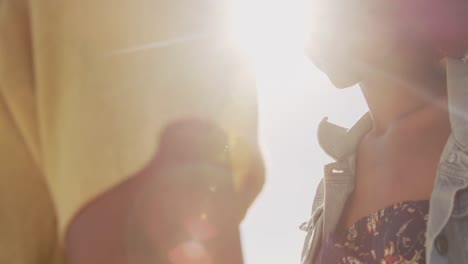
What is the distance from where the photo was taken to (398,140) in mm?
1489

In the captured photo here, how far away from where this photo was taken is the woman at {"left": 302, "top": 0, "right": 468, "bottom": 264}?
121cm

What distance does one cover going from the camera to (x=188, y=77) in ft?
→ 1.35

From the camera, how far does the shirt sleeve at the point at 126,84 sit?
399 mm

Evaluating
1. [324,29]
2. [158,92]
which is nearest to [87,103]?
[158,92]

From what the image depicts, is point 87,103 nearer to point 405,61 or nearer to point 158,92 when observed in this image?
point 158,92

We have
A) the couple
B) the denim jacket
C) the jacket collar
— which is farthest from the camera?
the jacket collar

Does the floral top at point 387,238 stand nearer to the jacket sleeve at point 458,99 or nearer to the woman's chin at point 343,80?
the jacket sleeve at point 458,99

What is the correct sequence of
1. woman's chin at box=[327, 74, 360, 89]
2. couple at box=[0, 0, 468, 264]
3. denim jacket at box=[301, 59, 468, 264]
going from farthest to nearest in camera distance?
woman's chin at box=[327, 74, 360, 89] < denim jacket at box=[301, 59, 468, 264] < couple at box=[0, 0, 468, 264]

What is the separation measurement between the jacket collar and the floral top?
13.8 inches

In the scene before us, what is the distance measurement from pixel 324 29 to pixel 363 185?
449mm

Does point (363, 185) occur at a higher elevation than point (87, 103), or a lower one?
lower

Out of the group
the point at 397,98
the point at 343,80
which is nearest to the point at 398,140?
the point at 397,98

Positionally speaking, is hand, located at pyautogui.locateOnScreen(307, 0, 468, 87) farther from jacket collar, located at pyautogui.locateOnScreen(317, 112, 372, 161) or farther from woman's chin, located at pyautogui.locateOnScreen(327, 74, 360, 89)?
Result: jacket collar, located at pyautogui.locateOnScreen(317, 112, 372, 161)

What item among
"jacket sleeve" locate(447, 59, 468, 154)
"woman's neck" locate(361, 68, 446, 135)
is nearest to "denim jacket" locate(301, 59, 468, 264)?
"jacket sleeve" locate(447, 59, 468, 154)
